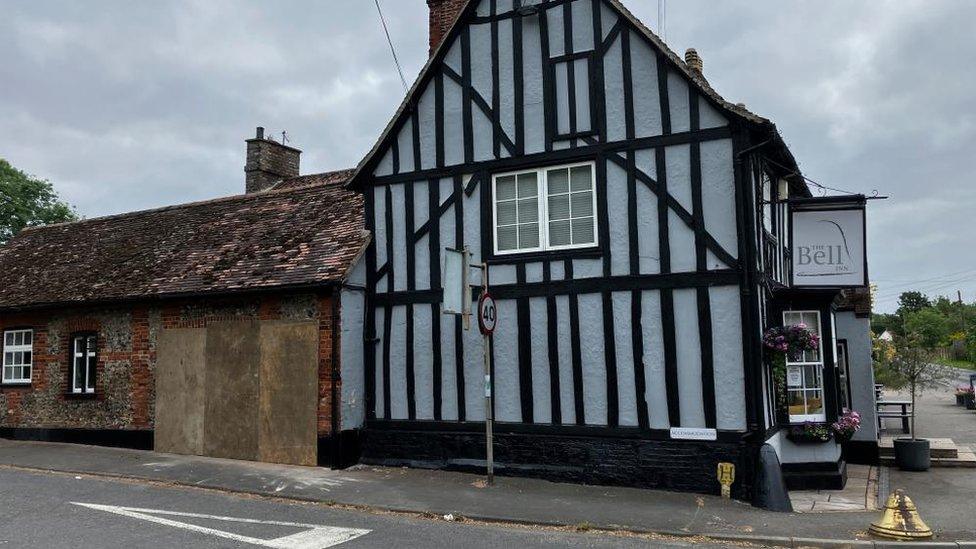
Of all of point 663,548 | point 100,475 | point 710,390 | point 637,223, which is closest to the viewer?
point 663,548

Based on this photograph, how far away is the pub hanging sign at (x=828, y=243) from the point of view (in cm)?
1113

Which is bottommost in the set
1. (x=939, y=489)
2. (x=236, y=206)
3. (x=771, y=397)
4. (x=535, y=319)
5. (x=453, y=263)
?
(x=939, y=489)

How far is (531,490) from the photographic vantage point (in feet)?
33.0

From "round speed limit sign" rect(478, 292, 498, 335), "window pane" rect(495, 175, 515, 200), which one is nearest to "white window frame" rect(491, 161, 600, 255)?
"window pane" rect(495, 175, 515, 200)

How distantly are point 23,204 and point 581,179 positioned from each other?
3598 centimetres

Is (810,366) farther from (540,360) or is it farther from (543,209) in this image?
(543,209)

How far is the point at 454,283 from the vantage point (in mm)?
10078

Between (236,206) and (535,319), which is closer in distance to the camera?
(535,319)

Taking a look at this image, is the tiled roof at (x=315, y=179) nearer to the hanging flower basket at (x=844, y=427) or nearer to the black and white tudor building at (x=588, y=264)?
the black and white tudor building at (x=588, y=264)

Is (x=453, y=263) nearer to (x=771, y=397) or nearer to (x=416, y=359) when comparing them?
(x=416, y=359)

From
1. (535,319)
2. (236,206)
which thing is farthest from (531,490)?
Result: (236,206)

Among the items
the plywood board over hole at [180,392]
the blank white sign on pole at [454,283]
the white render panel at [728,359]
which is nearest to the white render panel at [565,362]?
the blank white sign on pole at [454,283]

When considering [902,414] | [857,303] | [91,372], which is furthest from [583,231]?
[91,372]

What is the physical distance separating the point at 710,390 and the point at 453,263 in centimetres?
382
